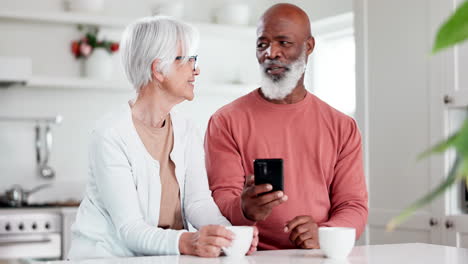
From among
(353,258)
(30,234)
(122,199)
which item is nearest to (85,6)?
(30,234)

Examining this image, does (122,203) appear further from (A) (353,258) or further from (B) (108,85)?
(B) (108,85)

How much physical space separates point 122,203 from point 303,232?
0.54 meters

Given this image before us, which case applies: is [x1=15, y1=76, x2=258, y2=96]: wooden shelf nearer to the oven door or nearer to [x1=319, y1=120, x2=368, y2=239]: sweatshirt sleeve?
the oven door

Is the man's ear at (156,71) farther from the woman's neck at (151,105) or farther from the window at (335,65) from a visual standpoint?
the window at (335,65)

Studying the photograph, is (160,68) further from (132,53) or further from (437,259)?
(437,259)

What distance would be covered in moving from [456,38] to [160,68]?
1.69 meters

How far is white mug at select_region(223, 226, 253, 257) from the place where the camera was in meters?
1.68

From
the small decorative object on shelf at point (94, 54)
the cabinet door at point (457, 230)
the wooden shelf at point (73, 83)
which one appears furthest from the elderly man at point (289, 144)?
the small decorative object on shelf at point (94, 54)

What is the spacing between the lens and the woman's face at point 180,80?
202 centimetres

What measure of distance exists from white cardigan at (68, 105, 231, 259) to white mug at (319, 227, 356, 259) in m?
0.37

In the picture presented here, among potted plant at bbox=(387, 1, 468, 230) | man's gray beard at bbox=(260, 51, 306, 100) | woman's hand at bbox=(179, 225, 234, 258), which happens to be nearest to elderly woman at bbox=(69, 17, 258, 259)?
woman's hand at bbox=(179, 225, 234, 258)

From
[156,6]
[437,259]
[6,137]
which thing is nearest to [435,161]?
[437,259]

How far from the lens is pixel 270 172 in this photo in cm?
178

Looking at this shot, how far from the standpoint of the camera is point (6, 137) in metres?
4.82
